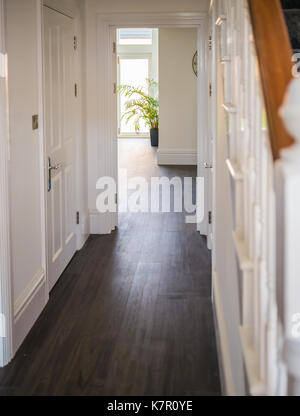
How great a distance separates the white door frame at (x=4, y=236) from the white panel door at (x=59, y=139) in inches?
43.6

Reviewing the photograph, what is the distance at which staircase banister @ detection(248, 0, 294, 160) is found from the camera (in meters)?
1.26

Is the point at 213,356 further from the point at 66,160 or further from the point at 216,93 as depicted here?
the point at 66,160

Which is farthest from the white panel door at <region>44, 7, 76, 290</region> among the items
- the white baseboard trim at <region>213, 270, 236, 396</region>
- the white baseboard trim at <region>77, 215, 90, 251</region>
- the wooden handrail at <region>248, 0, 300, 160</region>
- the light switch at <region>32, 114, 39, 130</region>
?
the wooden handrail at <region>248, 0, 300, 160</region>

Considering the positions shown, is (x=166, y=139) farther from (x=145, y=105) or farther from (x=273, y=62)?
(x=273, y=62)

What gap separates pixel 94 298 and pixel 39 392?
1.41 meters

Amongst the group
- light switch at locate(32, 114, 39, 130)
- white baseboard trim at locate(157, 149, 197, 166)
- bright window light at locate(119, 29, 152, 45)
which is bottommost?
white baseboard trim at locate(157, 149, 197, 166)

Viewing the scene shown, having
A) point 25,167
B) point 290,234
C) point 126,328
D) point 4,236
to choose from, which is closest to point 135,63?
point 25,167

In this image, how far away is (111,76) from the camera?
6020mm

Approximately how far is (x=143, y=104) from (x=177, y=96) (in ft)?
9.70

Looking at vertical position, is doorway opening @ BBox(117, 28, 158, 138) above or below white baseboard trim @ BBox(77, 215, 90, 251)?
above

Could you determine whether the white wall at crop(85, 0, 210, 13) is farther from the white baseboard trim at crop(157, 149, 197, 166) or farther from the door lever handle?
the white baseboard trim at crop(157, 149, 197, 166)

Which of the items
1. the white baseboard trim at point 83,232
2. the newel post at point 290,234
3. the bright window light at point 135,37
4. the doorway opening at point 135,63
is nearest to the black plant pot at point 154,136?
the doorway opening at point 135,63

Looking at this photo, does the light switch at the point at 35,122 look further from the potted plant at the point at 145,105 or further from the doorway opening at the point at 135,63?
the doorway opening at the point at 135,63

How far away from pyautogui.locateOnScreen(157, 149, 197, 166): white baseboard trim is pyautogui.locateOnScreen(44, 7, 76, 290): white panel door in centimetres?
571
